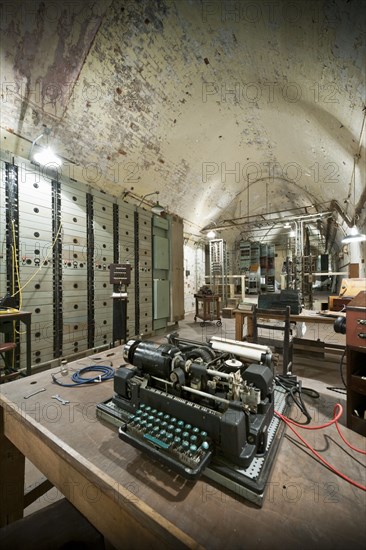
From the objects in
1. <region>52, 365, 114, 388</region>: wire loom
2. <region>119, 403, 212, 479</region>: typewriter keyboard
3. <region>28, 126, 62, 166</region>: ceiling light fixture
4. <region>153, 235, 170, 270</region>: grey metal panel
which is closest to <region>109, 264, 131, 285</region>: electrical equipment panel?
<region>52, 365, 114, 388</region>: wire loom

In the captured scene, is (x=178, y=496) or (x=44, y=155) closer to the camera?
(x=178, y=496)

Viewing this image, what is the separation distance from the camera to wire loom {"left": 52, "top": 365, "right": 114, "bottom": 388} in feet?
4.39

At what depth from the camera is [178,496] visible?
0.64 meters

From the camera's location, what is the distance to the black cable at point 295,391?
3.66ft

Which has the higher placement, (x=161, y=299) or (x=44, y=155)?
(x=44, y=155)

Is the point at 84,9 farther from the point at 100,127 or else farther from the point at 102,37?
the point at 100,127

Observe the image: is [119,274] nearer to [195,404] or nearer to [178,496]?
[195,404]

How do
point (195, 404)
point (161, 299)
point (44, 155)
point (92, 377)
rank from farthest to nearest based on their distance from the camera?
point (161, 299) < point (44, 155) < point (92, 377) < point (195, 404)

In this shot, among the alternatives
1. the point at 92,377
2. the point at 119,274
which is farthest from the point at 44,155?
the point at 92,377

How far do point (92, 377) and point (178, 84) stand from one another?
428 cm

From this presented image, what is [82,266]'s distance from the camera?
3592mm

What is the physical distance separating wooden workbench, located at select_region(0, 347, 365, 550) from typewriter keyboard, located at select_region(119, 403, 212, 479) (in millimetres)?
84

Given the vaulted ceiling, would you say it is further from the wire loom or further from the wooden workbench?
the wire loom

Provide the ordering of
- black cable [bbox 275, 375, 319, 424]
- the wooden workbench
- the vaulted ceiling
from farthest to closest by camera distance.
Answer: the vaulted ceiling
black cable [bbox 275, 375, 319, 424]
the wooden workbench
